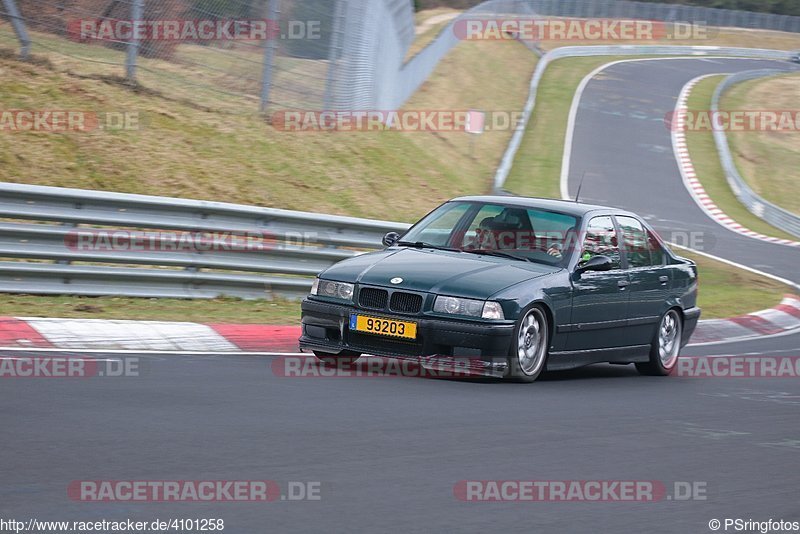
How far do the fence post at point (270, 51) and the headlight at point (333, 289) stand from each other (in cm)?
852

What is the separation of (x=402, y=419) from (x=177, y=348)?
10.5 ft

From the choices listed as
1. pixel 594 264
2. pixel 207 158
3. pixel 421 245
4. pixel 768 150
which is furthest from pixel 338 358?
pixel 768 150

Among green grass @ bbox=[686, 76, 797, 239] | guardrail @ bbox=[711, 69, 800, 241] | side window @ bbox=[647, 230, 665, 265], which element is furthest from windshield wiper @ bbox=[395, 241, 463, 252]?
guardrail @ bbox=[711, 69, 800, 241]

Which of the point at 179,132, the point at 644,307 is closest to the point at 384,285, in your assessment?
the point at 644,307

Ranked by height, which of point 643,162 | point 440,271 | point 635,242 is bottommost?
point 440,271

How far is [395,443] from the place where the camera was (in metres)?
6.41

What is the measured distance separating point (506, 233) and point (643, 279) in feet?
5.03

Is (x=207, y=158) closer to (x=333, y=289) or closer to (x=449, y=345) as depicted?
(x=333, y=289)

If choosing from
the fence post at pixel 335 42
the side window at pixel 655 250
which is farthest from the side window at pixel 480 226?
the fence post at pixel 335 42

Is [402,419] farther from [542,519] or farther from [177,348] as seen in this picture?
[177,348]

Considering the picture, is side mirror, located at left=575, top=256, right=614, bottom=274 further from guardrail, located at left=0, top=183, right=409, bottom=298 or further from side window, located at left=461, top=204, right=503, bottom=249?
guardrail, located at left=0, top=183, right=409, bottom=298

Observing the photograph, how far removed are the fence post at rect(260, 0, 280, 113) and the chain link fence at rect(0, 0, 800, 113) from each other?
0.05 ft

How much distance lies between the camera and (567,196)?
94.4ft

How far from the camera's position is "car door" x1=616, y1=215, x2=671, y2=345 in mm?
10461
